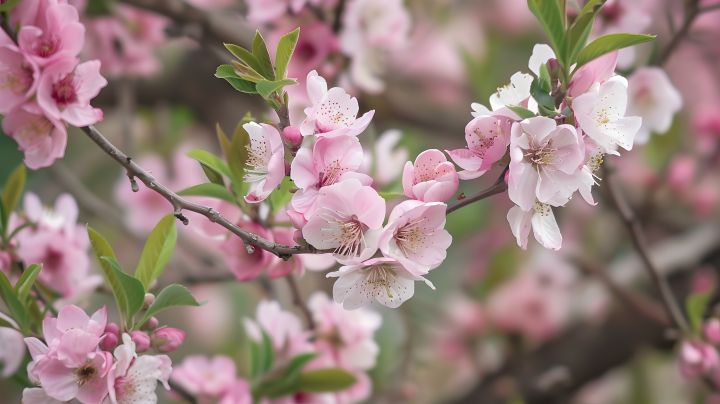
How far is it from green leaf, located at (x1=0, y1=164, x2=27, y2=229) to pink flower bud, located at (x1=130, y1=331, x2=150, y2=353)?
0.87 ft

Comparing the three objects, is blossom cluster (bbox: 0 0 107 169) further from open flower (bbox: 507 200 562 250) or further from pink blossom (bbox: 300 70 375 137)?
open flower (bbox: 507 200 562 250)

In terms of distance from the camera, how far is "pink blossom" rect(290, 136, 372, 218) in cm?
42

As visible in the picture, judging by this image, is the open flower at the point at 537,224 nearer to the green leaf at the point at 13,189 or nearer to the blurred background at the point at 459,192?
the blurred background at the point at 459,192

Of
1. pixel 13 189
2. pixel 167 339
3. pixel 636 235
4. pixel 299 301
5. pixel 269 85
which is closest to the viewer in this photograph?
pixel 269 85

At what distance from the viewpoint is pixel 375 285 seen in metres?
0.44

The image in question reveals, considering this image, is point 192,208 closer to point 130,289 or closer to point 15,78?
point 130,289

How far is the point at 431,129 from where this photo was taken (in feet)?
4.55

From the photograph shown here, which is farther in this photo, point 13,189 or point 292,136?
point 13,189

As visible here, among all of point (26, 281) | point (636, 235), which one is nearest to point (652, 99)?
point (636, 235)

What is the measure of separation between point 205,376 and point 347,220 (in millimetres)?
462

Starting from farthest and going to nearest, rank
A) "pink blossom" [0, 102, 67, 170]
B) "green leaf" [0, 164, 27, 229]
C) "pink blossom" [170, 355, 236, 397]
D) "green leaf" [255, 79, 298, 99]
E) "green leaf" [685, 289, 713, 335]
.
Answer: "green leaf" [685, 289, 713, 335]
"pink blossom" [170, 355, 236, 397]
"green leaf" [0, 164, 27, 229]
"pink blossom" [0, 102, 67, 170]
"green leaf" [255, 79, 298, 99]

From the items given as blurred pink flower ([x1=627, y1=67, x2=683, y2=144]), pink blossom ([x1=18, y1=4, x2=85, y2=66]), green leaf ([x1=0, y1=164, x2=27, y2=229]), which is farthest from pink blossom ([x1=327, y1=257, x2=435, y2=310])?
blurred pink flower ([x1=627, y1=67, x2=683, y2=144])

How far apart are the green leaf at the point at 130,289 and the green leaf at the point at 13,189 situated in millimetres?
236

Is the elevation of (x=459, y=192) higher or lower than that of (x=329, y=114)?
higher
